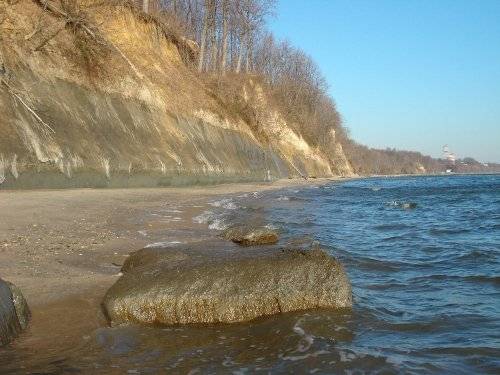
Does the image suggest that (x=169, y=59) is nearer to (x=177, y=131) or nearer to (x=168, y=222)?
(x=177, y=131)

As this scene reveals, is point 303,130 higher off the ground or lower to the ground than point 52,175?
higher

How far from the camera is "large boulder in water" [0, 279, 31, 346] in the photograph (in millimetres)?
3904

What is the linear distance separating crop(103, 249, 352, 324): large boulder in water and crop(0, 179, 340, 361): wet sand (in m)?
0.39

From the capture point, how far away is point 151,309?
15.9 feet

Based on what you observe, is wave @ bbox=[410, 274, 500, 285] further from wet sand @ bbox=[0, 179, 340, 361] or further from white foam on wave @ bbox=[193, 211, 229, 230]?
white foam on wave @ bbox=[193, 211, 229, 230]

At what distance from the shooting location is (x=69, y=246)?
7.67 m

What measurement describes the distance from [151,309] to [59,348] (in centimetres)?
109

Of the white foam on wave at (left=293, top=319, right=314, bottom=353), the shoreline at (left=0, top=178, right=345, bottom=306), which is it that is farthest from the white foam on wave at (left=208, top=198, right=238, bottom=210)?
the white foam on wave at (left=293, top=319, right=314, bottom=353)

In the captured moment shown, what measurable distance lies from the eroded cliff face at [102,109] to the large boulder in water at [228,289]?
439 inches

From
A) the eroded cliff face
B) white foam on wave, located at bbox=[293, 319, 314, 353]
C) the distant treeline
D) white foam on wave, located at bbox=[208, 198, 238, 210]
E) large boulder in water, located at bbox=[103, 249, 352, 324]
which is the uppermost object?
the distant treeline

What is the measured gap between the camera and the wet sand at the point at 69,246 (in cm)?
461

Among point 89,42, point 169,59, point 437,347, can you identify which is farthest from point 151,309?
point 169,59

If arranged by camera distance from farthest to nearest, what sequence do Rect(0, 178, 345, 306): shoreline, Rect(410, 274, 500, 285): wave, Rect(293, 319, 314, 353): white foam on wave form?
Rect(410, 274, 500, 285): wave
Rect(0, 178, 345, 306): shoreline
Rect(293, 319, 314, 353): white foam on wave

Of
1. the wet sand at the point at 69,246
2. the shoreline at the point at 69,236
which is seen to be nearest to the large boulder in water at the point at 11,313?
the wet sand at the point at 69,246
